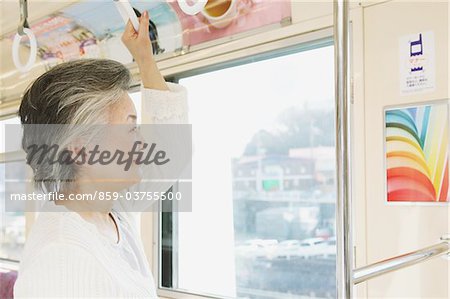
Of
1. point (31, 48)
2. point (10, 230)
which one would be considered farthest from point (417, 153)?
point (10, 230)

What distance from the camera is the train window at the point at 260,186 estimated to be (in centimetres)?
178

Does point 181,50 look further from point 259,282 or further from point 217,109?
point 259,282

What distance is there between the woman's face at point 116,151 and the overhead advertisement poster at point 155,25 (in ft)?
2.43

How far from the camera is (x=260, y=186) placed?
6.42 ft

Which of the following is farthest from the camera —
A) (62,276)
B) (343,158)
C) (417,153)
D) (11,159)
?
(11,159)

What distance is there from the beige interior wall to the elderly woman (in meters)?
0.62

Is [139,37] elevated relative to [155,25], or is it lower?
lower

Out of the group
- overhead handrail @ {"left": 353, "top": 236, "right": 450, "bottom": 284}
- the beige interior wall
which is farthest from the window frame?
overhead handrail @ {"left": 353, "top": 236, "right": 450, "bottom": 284}

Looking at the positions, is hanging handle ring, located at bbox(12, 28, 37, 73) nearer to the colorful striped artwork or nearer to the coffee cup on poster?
the coffee cup on poster

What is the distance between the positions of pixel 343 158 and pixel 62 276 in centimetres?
47

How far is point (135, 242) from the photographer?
3.35ft

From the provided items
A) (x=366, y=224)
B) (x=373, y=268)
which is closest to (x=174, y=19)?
(x=366, y=224)

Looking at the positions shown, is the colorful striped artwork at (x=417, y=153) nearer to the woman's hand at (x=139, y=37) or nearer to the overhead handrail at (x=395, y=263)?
the overhead handrail at (x=395, y=263)

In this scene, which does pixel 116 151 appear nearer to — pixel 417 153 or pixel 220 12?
pixel 417 153
